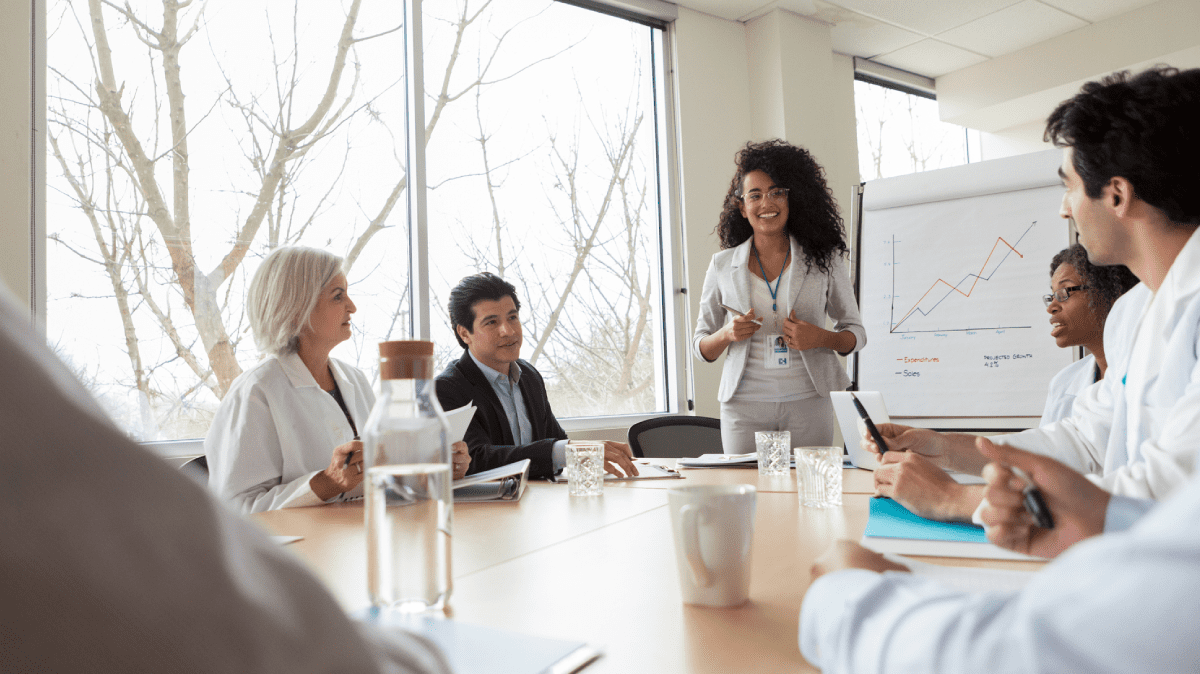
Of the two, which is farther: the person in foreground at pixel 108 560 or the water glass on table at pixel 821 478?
the water glass on table at pixel 821 478

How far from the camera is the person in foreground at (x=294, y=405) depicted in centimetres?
173

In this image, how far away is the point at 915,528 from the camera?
44.6 inches

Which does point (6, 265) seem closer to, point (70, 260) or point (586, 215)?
point (70, 260)

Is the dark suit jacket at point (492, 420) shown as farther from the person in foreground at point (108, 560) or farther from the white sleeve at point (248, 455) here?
the person in foreground at point (108, 560)

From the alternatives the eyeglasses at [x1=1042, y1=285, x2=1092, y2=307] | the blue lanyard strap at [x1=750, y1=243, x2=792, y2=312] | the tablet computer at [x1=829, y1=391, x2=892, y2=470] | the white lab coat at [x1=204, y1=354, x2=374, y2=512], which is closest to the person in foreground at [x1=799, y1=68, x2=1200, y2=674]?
the tablet computer at [x1=829, y1=391, x2=892, y2=470]

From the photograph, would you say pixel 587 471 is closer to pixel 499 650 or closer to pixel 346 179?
pixel 499 650

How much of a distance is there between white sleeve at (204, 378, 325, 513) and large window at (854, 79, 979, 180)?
4.44m

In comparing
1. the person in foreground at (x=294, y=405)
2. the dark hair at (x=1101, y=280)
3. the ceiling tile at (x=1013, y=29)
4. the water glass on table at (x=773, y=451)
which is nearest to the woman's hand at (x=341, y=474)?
the person in foreground at (x=294, y=405)

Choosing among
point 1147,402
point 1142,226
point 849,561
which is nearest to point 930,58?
point 1142,226

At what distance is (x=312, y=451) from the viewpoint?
75.4 inches

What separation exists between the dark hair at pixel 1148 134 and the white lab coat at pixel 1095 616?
1.23 m

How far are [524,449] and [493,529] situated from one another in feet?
2.40

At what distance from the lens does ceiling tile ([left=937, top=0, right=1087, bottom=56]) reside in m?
4.75

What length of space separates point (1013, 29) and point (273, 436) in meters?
5.29
